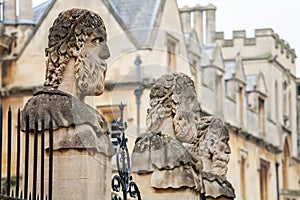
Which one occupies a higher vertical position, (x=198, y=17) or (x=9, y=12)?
(x=198, y=17)

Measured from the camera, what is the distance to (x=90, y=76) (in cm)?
1003

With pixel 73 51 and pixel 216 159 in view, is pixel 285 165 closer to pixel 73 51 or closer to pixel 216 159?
pixel 216 159

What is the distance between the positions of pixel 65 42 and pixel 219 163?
4.60 metres

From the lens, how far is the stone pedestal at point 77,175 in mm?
9617

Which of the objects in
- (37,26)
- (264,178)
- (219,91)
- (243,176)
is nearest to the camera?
(37,26)

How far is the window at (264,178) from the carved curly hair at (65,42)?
4217cm

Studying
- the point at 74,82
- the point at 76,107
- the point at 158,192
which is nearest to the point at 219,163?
the point at 158,192

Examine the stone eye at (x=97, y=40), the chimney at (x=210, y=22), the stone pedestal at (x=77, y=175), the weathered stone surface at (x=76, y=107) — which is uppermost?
the chimney at (x=210, y=22)

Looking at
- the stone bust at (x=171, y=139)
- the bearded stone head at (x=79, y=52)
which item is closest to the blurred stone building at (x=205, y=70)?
the stone bust at (x=171, y=139)

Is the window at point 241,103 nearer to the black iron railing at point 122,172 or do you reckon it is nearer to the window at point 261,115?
the window at point 261,115

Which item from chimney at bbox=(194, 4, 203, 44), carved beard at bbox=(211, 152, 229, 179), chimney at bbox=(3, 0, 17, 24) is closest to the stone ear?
carved beard at bbox=(211, 152, 229, 179)

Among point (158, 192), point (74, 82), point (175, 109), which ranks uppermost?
point (175, 109)

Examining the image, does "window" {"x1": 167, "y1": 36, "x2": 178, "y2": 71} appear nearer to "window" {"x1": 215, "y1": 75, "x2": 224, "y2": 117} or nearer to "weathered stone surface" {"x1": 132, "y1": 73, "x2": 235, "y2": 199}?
"window" {"x1": 215, "y1": 75, "x2": 224, "y2": 117}

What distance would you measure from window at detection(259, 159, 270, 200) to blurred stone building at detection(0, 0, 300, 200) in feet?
0.18
